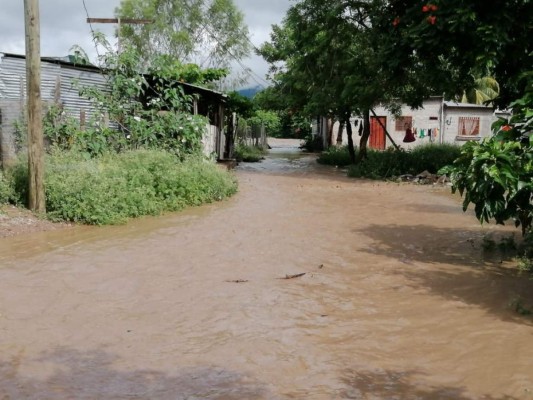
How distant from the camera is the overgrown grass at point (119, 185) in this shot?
Answer: 32.7ft

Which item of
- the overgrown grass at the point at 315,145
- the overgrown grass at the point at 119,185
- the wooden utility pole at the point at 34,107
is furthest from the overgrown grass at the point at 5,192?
the overgrown grass at the point at 315,145

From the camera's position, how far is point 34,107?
9.62 metres

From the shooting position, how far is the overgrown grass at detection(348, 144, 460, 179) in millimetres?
19172

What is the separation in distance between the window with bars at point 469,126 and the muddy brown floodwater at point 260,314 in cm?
2009

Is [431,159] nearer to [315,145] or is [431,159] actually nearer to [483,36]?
[483,36]

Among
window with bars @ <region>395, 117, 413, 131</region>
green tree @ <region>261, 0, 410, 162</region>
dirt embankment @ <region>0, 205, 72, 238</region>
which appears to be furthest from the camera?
window with bars @ <region>395, 117, 413, 131</region>

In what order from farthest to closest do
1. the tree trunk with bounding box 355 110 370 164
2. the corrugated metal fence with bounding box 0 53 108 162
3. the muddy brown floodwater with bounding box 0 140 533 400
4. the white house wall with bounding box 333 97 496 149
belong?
the white house wall with bounding box 333 97 496 149
the tree trunk with bounding box 355 110 370 164
the corrugated metal fence with bounding box 0 53 108 162
the muddy brown floodwater with bounding box 0 140 533 400

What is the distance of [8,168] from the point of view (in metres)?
10.8

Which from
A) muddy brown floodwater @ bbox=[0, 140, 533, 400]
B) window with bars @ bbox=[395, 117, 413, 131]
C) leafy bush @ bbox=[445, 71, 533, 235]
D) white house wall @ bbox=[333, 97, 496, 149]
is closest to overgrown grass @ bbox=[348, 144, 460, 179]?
white house wall @ bbox=[333, 97, 496, 149]

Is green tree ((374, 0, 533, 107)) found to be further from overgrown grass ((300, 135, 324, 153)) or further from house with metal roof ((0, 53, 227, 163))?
overgrown grass ((300, 135, 324, 153))

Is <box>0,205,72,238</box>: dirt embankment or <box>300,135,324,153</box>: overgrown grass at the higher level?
<box>300,135,324,153</box>: overgrown grass

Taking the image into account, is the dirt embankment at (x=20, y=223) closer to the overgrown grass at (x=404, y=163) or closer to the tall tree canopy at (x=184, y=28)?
the overgrown grass at (x=404, y=163)

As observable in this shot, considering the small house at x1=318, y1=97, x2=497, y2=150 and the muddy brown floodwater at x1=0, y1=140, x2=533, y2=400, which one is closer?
the muddy brown floodwater at x1=0, y1=140, x2=533, y2=400

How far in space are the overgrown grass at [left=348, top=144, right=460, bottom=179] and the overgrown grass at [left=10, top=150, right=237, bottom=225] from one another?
789cm
